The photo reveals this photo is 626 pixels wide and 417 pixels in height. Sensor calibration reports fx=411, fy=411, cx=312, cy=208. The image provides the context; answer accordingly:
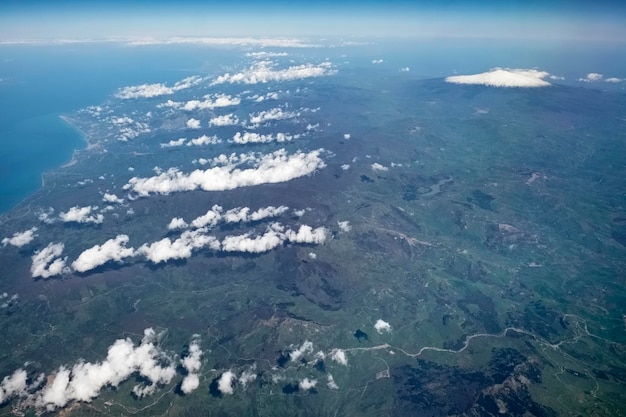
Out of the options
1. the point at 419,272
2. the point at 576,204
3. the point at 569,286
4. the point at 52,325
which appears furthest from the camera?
the point at 576,204

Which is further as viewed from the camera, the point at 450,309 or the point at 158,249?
the point at 158,249

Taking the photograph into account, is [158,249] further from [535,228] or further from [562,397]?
[535,228]

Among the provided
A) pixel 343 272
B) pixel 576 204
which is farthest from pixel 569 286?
pixel 343 272

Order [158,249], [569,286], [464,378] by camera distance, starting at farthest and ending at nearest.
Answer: [158,249] < [569,286] < [464,378]

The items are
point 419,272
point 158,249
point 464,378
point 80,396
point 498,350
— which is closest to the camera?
point 80,396

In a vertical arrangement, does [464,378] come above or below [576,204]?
below

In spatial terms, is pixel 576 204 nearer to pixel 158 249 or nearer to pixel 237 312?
pixel 237 312

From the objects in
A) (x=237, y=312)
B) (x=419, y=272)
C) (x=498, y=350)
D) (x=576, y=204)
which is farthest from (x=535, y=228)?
(x=237, y=312)

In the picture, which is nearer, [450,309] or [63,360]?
[63,360]

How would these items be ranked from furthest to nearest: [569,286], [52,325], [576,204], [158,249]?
[576,204] < [158,249] < [569,286] < [52,325]
